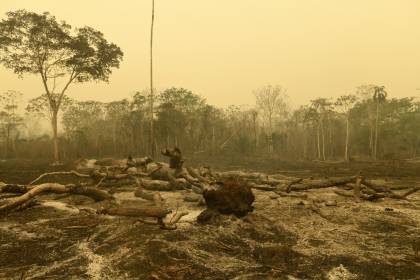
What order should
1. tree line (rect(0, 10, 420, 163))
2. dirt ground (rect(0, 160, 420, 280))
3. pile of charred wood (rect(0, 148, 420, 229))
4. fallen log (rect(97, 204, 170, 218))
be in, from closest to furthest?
dirt ground (rect(0, 160, 420, 280)) < fallen log (rect(97, 204, 170, 218)) < pile of charred wood (rect(0, 148, 420, 229)) < tree line (rect(0, 10, 420, 163))

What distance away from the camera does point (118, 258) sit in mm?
5125

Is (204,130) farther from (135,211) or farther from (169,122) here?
(135,211)

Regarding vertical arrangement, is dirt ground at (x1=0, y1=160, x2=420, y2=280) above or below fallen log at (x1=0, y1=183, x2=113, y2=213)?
below

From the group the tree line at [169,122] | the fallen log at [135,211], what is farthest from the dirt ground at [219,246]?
the tree line at [169,122]

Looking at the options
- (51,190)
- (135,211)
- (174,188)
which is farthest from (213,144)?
(135,211)

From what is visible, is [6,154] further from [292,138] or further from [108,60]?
[292,138]

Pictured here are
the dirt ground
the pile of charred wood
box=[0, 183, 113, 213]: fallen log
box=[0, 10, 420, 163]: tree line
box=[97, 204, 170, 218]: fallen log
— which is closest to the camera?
the dirt ground

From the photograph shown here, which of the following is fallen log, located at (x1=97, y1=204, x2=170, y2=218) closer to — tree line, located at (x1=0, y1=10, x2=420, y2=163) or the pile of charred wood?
the pile of charred wood

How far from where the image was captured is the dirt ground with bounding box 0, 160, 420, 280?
4.73m

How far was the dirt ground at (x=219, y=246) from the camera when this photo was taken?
4.73 m

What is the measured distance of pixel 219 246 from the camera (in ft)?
18.8

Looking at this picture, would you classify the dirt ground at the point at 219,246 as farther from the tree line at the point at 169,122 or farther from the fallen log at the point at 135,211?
the tree line at the point at 169,122

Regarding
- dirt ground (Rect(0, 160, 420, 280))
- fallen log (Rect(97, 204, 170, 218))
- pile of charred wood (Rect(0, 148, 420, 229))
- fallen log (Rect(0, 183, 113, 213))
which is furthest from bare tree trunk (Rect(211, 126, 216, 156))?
fallen log (Rect(97, 204, 170, 218))

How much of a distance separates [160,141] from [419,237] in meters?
30.7
